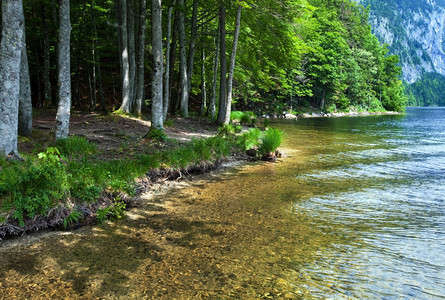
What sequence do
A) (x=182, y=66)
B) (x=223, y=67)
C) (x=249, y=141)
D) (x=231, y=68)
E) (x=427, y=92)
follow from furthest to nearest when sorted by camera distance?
(x=427, y=92) < (x=182, y=66) < (x=223, y=67) < (x=231, y=68) < (x=249, y=141)

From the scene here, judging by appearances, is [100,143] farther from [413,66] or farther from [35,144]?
[413,66]

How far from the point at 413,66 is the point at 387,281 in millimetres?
233075

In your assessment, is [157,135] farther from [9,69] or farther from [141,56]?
[141,56]

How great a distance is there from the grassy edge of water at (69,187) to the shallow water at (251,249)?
1.00ft

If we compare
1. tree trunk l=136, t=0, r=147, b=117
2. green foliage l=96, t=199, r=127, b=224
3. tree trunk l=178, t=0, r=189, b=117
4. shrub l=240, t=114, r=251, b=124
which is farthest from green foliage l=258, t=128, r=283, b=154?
shrub l=240, t=114, r=251, b=124

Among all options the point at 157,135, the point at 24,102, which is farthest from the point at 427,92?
the point at 24,102

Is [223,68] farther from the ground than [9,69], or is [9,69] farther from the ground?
[223,68]

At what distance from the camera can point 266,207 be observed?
19.4 ft

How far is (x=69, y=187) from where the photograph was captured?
4.91 meters

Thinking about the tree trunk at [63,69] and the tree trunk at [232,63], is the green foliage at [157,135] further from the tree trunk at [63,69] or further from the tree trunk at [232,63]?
the tree trunk at [232,63]

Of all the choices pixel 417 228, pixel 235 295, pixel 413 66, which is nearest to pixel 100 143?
pixel 235 295

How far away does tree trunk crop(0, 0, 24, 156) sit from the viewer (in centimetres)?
560

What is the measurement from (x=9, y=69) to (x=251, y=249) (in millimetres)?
5338

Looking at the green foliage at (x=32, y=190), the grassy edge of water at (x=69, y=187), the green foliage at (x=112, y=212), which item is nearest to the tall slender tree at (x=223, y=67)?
the grassy edge of water at (x=69, y=187)
